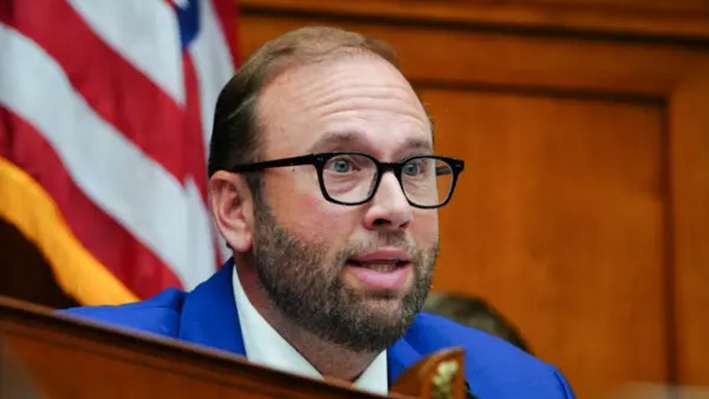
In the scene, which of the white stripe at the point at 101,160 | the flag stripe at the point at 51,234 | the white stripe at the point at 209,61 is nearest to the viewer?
the flag stripe at the point at 51,234

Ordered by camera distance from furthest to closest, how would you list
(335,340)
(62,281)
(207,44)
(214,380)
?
1. (207,44)
2. (62,281)
3. (335,340)
4. (214,380)

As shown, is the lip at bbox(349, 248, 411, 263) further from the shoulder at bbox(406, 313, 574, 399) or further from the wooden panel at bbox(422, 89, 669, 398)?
the wooden panel at bbox(422, 89, 669, 398)

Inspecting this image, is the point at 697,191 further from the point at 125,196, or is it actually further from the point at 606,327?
the point at 125,196

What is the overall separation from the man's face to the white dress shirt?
4cm

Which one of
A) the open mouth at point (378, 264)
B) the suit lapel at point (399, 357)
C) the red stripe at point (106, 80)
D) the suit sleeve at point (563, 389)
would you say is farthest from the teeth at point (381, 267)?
the red stripe at point (106, 80)

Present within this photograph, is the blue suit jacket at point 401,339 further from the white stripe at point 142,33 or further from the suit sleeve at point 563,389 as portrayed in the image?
the white stripe at point 142,33

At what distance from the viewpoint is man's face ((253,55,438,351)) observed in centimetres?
165

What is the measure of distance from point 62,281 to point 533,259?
114 centimetres

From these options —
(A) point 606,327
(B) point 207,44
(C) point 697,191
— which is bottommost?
(A) point 606,327

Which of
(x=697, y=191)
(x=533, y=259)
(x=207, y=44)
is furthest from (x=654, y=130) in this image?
(x=207, y=44)

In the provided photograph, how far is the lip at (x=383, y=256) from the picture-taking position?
5.37ft

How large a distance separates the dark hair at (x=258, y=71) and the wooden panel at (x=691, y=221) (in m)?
1.35

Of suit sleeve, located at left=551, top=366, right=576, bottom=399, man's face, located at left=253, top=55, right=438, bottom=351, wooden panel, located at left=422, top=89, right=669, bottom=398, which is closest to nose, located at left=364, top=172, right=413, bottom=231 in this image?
man's face, located at left=253, top=55, right=438, bottom=351

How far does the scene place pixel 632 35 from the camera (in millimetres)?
3037
